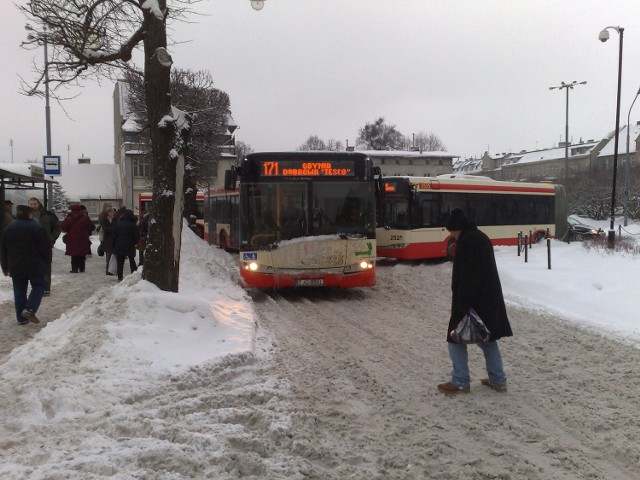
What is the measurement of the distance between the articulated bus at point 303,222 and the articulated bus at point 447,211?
4773mm

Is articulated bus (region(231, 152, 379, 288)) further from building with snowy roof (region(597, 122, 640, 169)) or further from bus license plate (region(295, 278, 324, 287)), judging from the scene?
building with snowy roof (region(597, 122, 640, 169))

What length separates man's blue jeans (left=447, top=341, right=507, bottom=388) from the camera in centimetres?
565

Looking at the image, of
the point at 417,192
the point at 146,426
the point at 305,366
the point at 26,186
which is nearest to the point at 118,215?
the point at 26,186

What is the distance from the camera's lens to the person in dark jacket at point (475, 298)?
5.55 metres

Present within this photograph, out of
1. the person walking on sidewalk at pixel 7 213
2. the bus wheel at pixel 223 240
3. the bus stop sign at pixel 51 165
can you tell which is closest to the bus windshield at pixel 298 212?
the person walking on sidewalk at pixel 7 213

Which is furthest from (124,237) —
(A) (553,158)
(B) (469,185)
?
(A) (553,158)

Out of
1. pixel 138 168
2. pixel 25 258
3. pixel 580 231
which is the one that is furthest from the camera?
pixel 138 168

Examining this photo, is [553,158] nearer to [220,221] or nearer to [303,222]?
[220,221]

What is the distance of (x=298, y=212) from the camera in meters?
11.4

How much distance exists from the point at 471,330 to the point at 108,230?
11037 mm

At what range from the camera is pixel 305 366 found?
657 cm

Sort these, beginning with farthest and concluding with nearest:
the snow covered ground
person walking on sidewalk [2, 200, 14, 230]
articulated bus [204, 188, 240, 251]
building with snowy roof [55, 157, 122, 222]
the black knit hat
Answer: building with snowy roof [55, 157, 122, 222]
articulated bus [204, 188, 240, 251]
person walking on sidewalk [2, 200, 14, 230]
the black knit hat
the snow covered ground

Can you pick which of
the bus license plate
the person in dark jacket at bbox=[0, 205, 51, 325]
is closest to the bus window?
the bus license plate

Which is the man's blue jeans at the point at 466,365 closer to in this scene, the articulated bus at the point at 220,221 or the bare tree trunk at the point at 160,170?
the bare tree trunk at the point at 160,170
